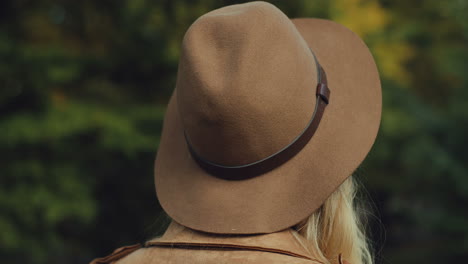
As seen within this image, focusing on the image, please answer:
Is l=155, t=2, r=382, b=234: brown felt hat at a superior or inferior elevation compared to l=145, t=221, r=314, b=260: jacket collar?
superior

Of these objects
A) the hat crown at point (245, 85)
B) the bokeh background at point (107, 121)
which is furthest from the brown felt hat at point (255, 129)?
the bokeh background at point (107, 121)

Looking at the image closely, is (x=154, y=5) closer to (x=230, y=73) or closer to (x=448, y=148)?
(x=448, y=148)

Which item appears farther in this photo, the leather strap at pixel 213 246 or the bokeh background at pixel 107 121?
the bokeh background at pixel 107 121

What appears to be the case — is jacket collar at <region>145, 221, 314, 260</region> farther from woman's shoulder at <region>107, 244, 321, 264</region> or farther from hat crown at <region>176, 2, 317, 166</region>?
hat crown at <region>176, 2, 317, 166</region>

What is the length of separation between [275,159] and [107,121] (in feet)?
17.6

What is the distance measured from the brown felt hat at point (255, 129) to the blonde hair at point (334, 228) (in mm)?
59

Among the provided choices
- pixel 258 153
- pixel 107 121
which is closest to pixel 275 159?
pixel 258 153

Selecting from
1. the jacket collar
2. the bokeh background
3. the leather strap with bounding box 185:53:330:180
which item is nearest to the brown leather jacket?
the jacket collar

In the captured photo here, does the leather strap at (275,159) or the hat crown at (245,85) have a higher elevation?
the hat crown at (245,85)

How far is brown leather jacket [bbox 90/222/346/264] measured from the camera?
125 centimetres

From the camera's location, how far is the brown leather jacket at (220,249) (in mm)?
1247

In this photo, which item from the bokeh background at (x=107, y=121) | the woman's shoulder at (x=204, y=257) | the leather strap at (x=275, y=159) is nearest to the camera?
the woman's shoulder at (x=204, y=257)

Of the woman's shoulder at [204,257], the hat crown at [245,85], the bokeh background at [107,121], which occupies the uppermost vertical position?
the hat crown at [245,85]

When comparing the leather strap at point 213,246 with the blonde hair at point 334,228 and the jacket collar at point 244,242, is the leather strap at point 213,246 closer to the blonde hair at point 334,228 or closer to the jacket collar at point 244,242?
the jacket collar at point 244,242
